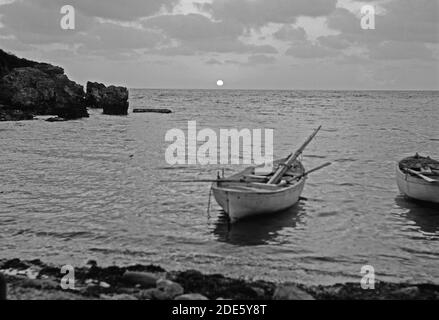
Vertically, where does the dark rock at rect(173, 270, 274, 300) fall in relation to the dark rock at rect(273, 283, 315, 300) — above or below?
below

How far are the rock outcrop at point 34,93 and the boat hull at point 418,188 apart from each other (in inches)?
1785

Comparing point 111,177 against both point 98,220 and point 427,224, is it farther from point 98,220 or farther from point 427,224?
point 427,224

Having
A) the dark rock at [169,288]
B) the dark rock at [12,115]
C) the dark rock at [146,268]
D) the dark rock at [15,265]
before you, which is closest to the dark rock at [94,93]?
the dark rock at [12,115]

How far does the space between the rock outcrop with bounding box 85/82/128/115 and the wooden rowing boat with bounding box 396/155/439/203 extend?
173 feet

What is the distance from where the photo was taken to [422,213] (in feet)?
52.9

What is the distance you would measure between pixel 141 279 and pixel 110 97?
6075cm

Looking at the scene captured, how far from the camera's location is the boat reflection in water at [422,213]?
1452 centimetres

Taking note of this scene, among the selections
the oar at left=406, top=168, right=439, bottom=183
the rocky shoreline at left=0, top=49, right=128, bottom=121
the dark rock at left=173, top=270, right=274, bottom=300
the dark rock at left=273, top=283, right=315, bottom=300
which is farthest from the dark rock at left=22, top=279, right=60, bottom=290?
the rocky shoreline at left=0, top=49, right=128, bottom=121

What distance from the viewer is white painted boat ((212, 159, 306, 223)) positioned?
13.9 metres

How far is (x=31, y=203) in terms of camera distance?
1688cm

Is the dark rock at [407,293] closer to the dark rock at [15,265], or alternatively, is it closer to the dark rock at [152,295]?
the dark rock at [152,295]

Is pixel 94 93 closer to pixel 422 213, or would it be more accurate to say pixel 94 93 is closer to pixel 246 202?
pixel 246 202

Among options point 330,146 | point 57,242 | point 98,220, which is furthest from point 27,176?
point 330,146

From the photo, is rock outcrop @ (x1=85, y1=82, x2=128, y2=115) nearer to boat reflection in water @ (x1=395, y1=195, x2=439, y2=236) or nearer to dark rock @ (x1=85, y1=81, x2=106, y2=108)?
dark rock @ (x1=85, y1=81, x2=106, y2=108)
